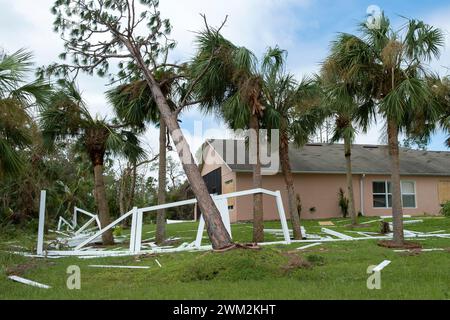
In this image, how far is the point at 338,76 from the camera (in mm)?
12617

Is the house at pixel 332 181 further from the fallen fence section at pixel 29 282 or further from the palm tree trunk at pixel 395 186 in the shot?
the fallen fence section at pixel 29 282

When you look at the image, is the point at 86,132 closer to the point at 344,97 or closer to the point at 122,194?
the point at 344,97

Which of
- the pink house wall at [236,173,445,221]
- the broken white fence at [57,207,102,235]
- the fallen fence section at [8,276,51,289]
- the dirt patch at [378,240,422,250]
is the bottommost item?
the fallen fence section at [8,276,51,289]

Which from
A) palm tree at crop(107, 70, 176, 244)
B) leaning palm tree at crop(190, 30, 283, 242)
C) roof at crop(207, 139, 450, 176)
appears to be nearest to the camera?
leaning palm tree at crop(190, 30, 283, 242)

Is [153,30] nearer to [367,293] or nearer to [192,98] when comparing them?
[192,98]

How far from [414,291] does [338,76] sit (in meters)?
7.38

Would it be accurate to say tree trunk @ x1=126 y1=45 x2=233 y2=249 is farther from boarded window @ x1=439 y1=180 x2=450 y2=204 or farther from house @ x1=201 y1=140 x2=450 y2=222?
boarded window @ x1=439 y1=180 x2=450 y2=204

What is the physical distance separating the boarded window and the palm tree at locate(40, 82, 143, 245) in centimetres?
1945

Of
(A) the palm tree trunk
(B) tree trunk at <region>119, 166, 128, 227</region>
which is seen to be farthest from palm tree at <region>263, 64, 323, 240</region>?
(B) tree trunk at <region>119, 166, 128, 227</region>

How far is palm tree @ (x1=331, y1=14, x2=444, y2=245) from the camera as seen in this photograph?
37.8 ft

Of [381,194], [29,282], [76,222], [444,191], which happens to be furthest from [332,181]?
[29,282]

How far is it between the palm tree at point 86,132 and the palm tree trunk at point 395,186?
28.5 feet

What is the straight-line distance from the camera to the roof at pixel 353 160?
26.2m
